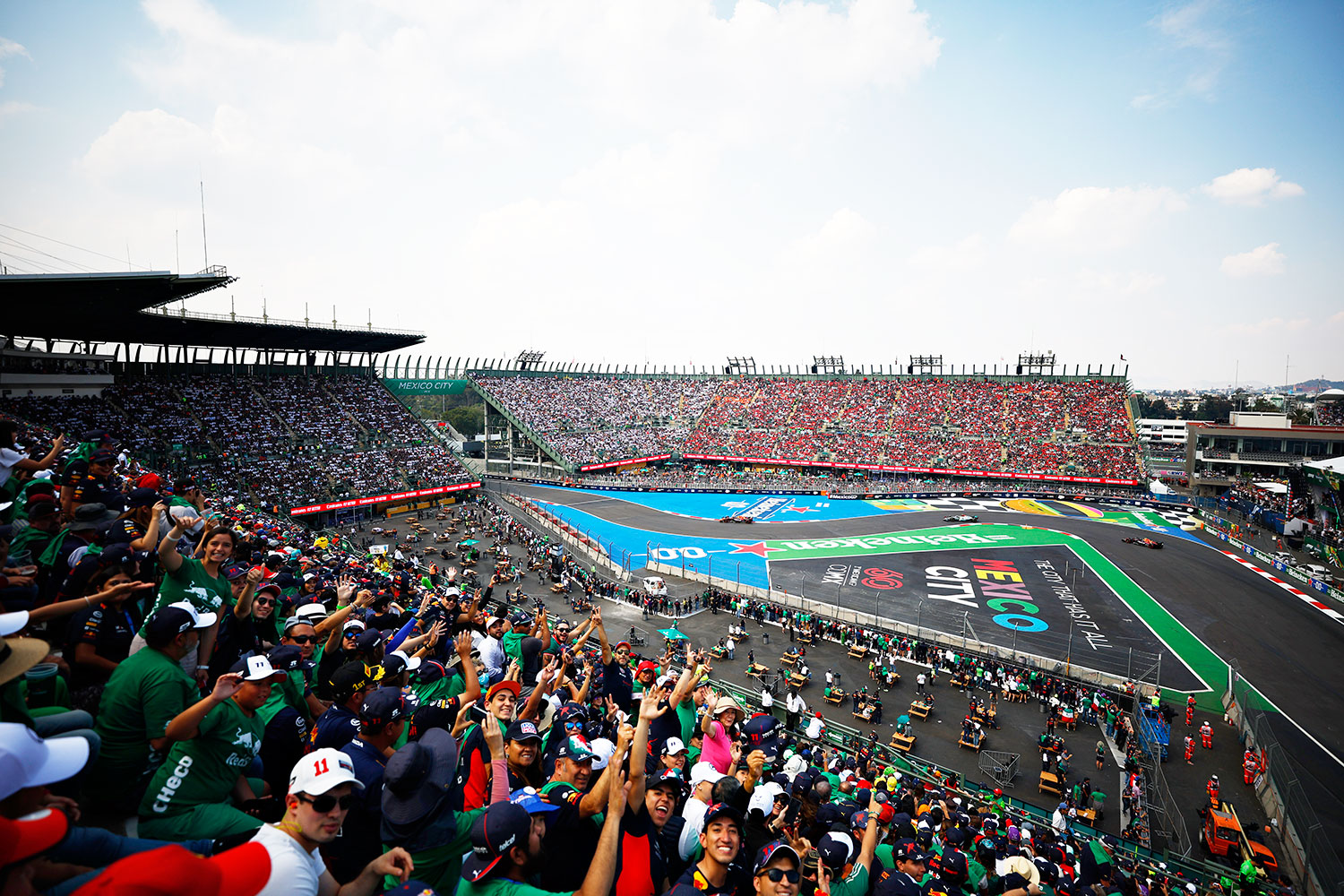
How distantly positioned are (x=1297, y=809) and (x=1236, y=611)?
16.9 m

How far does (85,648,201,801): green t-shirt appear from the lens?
12.5ft

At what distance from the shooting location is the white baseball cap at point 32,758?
6.57ft

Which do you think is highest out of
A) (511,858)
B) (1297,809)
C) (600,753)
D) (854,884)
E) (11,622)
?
(11,622)

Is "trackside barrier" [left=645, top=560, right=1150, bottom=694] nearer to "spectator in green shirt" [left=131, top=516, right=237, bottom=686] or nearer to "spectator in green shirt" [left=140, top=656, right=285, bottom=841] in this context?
"spectator in green shirt" [left=131, top=516, right=237, bottom=686]

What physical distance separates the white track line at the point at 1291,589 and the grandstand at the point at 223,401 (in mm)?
47793

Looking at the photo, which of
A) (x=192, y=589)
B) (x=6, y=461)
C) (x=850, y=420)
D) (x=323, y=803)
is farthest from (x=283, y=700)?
(x=850, y=420)

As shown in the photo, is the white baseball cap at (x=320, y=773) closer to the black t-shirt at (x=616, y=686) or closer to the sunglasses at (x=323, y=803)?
the sunglasses at (x=323, y=803)

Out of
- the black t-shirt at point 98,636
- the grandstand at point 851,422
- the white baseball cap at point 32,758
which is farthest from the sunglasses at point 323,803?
the grandstand at point 851,422

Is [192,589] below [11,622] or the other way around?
below

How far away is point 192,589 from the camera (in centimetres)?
535

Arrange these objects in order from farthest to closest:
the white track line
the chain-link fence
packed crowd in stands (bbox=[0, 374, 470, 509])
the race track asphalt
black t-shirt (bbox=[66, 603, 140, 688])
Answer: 1. packed crowd in stands (bbox=[0, 374, 470, 509])
2. the white track line
3. the race track asphalt
4. the chain-link fence
5. black t-shirt (bbox=[66, 603, 140, 688])

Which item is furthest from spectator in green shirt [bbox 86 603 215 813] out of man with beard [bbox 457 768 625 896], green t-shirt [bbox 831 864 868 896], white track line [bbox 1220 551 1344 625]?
white track line [bbox 1220 551 1344 625]

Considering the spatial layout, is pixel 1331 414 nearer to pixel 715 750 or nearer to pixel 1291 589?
pixel 1291 589

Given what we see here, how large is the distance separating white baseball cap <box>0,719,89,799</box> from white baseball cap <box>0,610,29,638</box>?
3.44 ft
